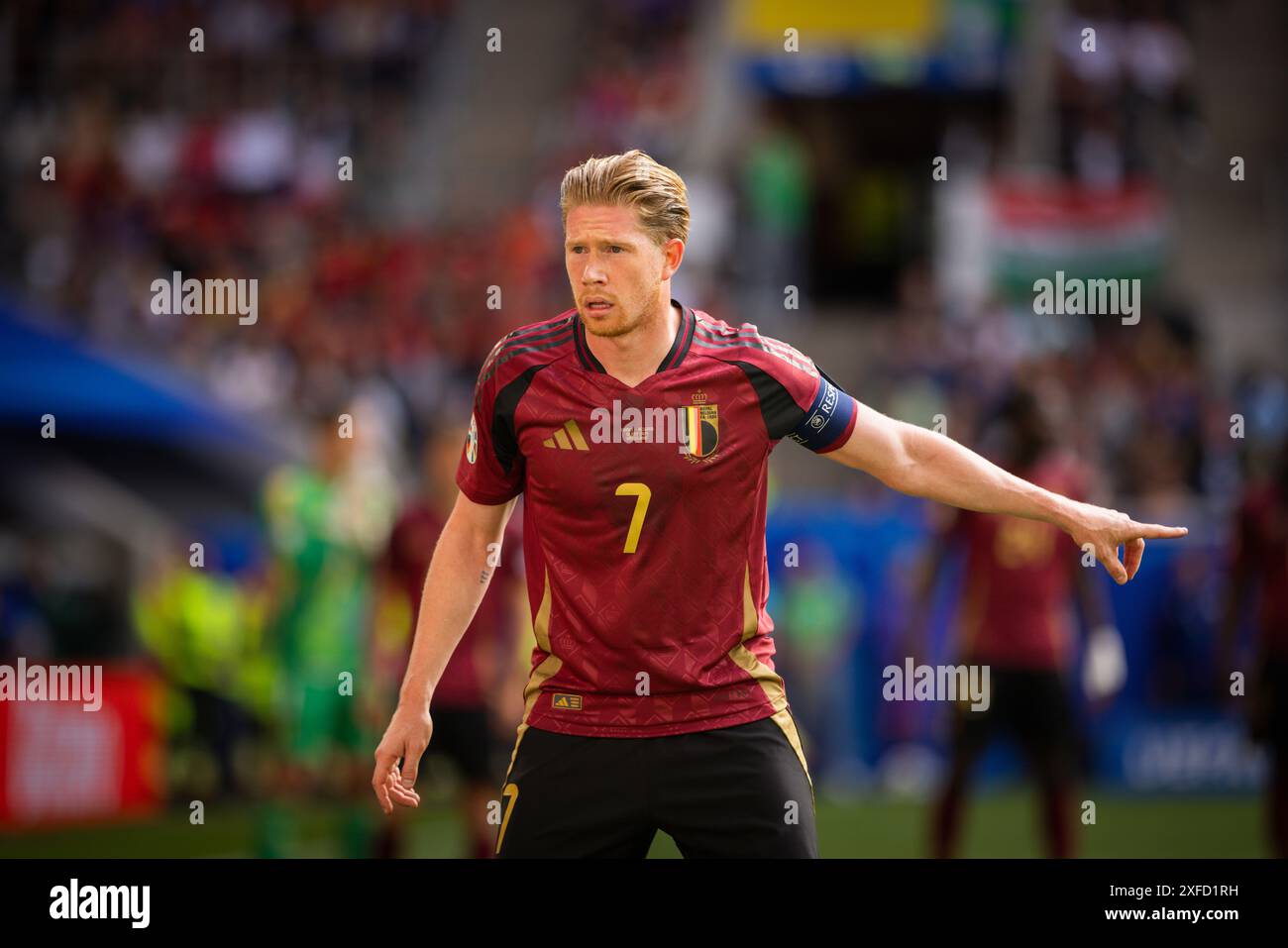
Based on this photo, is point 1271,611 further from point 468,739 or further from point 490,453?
point 490,453

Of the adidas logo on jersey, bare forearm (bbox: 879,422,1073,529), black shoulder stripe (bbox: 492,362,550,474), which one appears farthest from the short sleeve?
bare forearm (bbox: 879,422,1073,529)

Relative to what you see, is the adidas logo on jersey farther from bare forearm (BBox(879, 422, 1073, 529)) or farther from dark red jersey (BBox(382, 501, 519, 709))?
dark red jersey (BBox(382, 501, 519, 709))

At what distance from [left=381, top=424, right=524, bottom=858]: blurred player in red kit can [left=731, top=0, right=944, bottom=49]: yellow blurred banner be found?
1122 cm

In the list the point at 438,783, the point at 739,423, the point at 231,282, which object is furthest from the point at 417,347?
the point at 739,423

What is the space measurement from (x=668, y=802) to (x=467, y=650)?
15.3 feet

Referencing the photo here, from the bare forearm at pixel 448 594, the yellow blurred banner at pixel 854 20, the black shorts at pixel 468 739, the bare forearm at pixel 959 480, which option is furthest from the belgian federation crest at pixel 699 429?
the yellow blurred banner at pixel 854 20

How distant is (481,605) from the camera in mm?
9289

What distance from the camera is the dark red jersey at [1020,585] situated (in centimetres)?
959

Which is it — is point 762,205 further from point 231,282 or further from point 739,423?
point 739,423

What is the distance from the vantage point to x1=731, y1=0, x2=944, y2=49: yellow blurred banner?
19.7 m

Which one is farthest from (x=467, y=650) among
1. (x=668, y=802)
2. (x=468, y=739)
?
(x=668, y=802)

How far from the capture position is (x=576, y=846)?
4.69 m

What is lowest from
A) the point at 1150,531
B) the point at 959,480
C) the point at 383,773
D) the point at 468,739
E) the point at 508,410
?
the point at 468,739

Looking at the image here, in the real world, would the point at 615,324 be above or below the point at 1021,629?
above
